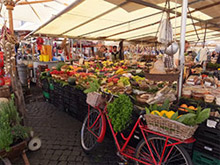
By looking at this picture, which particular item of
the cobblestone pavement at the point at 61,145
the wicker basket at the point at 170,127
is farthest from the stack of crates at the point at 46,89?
the wicker basket at the point at 170,127

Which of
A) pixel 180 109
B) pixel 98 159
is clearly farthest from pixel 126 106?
pixel 98 159

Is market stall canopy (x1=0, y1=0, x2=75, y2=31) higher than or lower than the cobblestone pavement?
higher

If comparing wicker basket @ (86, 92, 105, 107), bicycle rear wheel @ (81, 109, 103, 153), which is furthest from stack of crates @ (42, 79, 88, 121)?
wicker basket @ (86, 92, 105, 107)

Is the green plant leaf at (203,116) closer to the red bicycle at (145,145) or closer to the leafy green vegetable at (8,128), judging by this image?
the red bicycle at (145,145)

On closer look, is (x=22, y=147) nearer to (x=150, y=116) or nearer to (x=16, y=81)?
(x=16, y=81)

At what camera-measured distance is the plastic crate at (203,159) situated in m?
2.01

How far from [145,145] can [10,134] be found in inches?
90.0

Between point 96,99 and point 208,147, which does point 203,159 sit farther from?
point 96,99

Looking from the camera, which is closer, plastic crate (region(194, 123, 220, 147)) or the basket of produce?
the basket of produce

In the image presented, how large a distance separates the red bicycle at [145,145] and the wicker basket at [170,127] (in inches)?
3.1

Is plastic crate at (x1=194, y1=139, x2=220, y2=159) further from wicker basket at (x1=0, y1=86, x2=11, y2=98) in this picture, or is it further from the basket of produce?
wicker basket at (x1=0, y1=86, x2=11, y2=98)

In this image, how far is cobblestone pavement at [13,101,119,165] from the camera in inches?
117

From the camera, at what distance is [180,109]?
231 centimetres

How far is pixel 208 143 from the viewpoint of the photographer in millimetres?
2027
